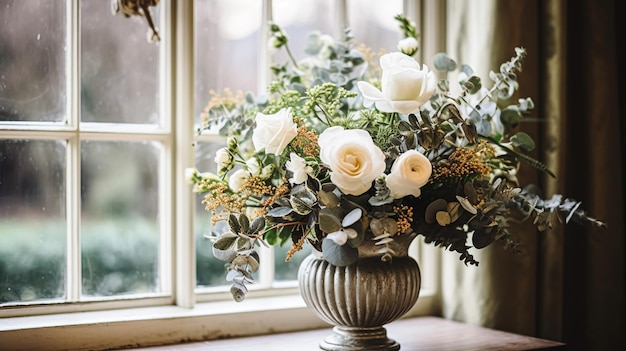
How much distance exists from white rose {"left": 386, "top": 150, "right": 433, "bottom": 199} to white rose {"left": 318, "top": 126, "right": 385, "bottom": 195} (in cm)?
3

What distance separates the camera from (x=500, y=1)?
2082 mm

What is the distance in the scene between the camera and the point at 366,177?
4.90 feet

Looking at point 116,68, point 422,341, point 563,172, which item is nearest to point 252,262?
point 422,341

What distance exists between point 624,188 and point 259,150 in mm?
1178

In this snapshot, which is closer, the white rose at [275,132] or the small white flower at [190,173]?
the white rose at [275,132]

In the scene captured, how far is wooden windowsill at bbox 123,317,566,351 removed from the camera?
6.00ft

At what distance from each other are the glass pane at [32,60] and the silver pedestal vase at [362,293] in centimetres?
76

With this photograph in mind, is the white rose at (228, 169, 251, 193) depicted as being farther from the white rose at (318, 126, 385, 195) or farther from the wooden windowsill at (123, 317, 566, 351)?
the wooden windowsill at (123, 317, 566, 351)

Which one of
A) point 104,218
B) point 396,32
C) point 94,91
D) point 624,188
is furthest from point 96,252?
point 624,188

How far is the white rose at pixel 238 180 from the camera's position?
1705mm

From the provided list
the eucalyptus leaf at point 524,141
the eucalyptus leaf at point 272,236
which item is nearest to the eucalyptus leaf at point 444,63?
the eucalyptus leaf at point 524,141

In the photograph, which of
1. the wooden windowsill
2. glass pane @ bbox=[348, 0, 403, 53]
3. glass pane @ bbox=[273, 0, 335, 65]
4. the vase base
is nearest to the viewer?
the vase base

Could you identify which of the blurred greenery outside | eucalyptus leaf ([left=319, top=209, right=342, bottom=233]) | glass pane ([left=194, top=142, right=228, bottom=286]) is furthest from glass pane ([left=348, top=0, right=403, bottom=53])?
eucalyptus leaf ([left=319, top=209, right=342, bottom=233])

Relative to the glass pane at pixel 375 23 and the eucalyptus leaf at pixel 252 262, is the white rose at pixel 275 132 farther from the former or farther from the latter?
the glass pane at pixel 375 23
